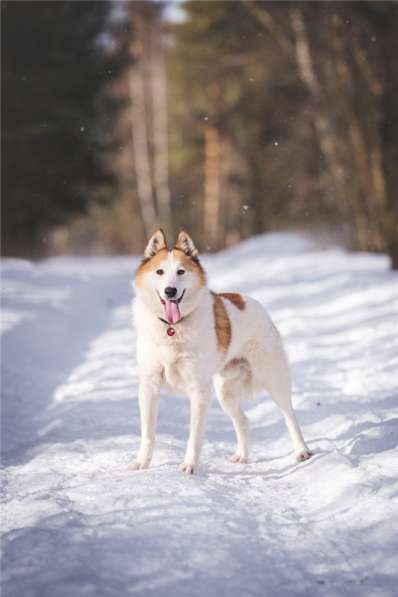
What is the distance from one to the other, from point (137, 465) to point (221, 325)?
1050 mm

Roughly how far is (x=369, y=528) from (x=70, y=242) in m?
42.6

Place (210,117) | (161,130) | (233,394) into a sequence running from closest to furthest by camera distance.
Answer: (233,394)
(210,117)
(161,130)

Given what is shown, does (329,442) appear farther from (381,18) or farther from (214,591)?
(381,18)

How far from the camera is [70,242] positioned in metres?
43.5

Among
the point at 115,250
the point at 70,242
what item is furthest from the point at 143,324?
the point at 70,242

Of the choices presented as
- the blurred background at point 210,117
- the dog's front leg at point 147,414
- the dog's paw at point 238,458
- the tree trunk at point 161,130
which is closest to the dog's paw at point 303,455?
the dog's paw at point 238,458

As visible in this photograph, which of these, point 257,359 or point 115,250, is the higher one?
point 115,250

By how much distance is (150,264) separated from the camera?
360 cm

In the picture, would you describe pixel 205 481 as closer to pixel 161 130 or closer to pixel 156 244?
pixel 156 244

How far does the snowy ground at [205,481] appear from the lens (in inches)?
91.8

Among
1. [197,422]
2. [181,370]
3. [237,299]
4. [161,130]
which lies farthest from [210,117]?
[197,422]

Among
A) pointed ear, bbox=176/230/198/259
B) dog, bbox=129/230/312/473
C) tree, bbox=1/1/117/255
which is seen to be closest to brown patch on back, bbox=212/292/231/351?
dog, bbox=129/230/312/473

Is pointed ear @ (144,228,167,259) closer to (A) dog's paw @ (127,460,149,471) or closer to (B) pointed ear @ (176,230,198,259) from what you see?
(B) pointed ear @ (176,230,198,259)

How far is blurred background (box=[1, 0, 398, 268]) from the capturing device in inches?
434
